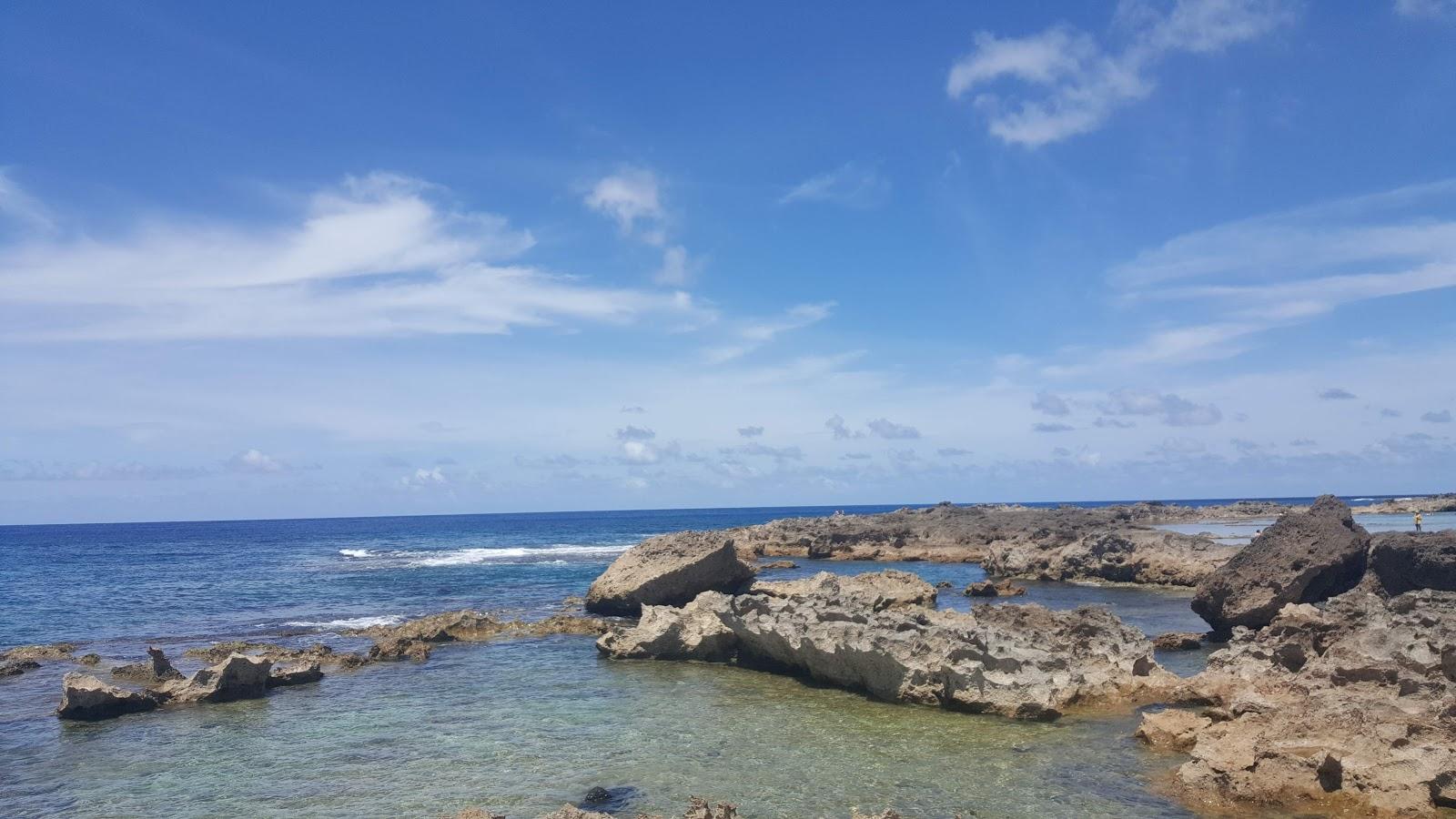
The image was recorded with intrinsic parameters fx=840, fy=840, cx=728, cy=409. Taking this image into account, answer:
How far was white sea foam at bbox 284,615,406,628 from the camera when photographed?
3291 centimetres

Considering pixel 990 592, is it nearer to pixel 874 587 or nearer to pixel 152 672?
pixel 874 587

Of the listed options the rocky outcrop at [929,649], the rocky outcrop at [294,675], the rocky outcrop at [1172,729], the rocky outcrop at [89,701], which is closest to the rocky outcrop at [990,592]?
the rocky outcrop at [929,649]

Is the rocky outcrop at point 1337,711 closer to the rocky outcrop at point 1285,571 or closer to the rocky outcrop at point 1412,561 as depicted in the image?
the rocky outcrop at point 1285,571

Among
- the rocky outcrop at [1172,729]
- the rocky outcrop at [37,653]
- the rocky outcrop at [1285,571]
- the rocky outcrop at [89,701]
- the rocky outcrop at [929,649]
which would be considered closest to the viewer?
the rocky outcrop at [1172,729]

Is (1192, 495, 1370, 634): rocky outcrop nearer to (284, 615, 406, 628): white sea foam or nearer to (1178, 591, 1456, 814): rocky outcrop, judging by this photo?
(1178, 591, 1456, 814): rocky outcrop

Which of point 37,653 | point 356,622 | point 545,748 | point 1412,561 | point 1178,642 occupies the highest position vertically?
point 1412,561

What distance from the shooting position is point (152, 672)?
2239 centimetres

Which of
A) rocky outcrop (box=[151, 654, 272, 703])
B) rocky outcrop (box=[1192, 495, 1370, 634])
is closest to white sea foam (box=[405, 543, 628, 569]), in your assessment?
rocky outcrop (box=[151, 654, 272, 703])

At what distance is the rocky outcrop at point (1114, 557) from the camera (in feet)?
129

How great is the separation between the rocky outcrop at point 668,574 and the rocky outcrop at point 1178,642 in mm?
15385

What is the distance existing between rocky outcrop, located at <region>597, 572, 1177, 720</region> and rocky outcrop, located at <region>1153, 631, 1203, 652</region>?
11.6 ft

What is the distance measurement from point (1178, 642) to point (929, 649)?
9.95 m

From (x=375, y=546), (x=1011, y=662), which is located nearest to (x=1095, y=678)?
(x=1011, y=662)

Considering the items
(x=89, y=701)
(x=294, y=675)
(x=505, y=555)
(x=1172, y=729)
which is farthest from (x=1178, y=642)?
(x=505, y=555)
